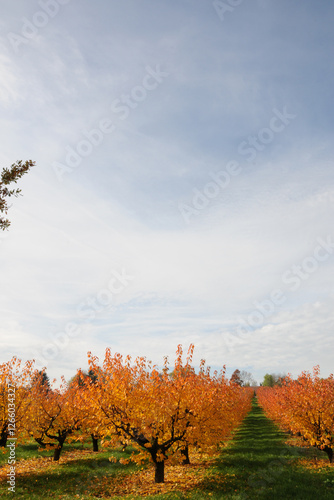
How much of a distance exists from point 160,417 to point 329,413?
12.5 meters

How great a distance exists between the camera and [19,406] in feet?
65.6

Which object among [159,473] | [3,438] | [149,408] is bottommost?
[159,473]

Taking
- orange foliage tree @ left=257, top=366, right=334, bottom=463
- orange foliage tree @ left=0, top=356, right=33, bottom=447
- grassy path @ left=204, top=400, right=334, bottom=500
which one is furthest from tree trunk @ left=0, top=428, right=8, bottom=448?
orange foliage tree @ left=257, top=366, right=334, bottom=463

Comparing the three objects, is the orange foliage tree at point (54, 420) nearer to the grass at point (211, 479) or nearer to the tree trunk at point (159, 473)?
the grass at point (211, 479)

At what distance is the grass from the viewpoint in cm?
1240

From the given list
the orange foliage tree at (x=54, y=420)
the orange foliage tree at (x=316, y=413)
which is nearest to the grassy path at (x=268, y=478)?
the orange foliage tree at (x=316, y=413)

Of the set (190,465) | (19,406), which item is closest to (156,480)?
(190,465)

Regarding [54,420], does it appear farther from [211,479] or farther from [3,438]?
[211,479]

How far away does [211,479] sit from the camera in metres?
14.6

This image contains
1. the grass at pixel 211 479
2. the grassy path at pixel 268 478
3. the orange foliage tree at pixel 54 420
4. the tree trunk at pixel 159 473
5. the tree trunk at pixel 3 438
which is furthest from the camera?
the orange foliage tree at pixel 54 420

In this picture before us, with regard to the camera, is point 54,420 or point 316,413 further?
point 54,420

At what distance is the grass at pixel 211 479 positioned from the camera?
12398 mm

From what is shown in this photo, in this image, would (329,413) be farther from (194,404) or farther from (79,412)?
(79,412)

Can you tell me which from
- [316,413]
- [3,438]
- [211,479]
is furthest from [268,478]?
[3,438]
